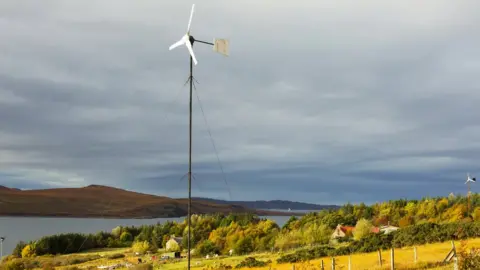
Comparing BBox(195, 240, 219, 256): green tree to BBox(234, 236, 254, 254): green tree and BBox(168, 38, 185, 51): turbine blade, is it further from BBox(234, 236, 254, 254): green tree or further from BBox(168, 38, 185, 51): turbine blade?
BBox(168, 38, 185, 51): turbine blade

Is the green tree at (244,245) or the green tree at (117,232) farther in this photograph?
the green tree at (117,232)

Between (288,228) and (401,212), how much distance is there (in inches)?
1060

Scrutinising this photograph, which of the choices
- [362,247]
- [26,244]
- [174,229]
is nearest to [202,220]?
[174,229]

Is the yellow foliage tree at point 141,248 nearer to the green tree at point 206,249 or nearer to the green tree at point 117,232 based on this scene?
the green tree at point 206,249

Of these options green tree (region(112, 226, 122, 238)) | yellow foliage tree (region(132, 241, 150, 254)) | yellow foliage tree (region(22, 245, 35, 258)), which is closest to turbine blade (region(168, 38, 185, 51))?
yellow foliage tree (region(132, 241, 150, 254))

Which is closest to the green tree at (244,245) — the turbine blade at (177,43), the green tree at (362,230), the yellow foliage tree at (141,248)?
→ the yellow foliage tree at (141,248)

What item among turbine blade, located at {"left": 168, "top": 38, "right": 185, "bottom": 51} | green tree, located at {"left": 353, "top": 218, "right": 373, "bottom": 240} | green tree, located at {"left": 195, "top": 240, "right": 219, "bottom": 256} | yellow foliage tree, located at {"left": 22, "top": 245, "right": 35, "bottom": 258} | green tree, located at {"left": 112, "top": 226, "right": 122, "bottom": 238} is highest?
turbine blade, located at {"left": 168, "top": 38, "right": 185, "bottom": 51}

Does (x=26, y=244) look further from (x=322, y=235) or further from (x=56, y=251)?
(x=322, y=235)

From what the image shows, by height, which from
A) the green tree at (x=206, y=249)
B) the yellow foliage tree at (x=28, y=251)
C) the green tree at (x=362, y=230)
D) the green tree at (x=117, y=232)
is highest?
the green tree at (x=362, y=230)

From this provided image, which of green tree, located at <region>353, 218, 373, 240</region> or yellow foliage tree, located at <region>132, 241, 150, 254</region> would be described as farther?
yellow foliage tree, located at <region>132, 241, 150, 254</region>

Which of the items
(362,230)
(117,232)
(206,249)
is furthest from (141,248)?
(362,230)

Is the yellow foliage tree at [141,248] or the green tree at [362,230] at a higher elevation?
the green tree at [362,230]

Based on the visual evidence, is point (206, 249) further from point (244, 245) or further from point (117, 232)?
point (117, 232)

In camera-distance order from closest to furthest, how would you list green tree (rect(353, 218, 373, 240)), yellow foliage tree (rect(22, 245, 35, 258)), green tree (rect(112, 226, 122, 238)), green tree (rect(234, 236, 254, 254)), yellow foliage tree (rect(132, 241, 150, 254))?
1. green tree (rect(353, 218, 373, 240))
2. green tree (rect(234, 236, 254, 254))
3. yellow foliage tree (rect(22, 245, 35, 258))
4. yellow foliage tree (rect(132, 241, 150, 254))
5. green tree (rect(112, 226, 122, 238))
